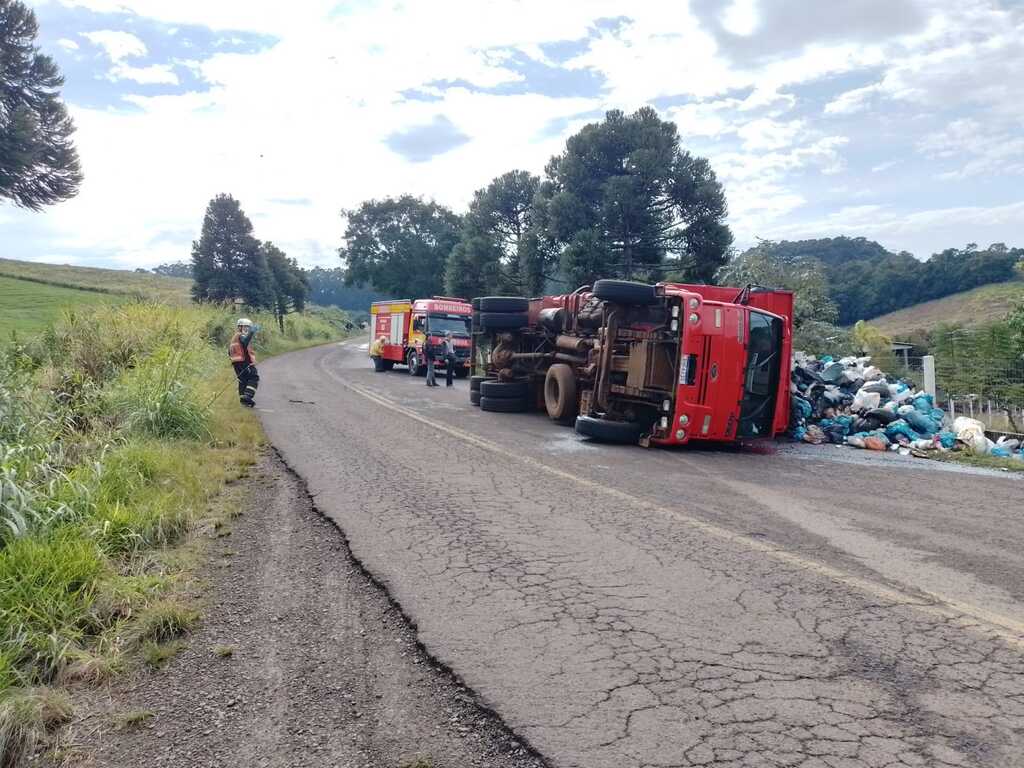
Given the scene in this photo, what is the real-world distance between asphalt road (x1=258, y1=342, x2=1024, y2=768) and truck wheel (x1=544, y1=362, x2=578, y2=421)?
362 centimetres

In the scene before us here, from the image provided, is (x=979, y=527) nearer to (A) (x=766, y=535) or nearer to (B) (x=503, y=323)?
(A) (x=766, y=535)

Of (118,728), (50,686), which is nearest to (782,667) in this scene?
(118,728)

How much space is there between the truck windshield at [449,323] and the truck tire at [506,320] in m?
10.4

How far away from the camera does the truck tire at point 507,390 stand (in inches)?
567

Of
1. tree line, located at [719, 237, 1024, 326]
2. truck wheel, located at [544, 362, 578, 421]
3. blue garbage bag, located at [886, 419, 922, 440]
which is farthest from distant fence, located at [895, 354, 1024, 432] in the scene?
tree line, located at [719, 237, 1024, 326]

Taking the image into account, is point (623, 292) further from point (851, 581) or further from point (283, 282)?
point (283, 282)

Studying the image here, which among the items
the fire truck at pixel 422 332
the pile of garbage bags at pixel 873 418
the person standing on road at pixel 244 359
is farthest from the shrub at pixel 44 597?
the fire truck at pixel 422 332

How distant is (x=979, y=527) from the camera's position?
19.8 ft

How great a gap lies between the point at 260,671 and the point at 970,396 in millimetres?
14835

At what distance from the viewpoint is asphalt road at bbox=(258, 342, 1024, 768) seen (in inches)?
115

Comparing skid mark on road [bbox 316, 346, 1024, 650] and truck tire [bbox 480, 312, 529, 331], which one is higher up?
truck tire [bbox 480, 312, 529, 331]

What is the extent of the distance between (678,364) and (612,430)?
4.24ft

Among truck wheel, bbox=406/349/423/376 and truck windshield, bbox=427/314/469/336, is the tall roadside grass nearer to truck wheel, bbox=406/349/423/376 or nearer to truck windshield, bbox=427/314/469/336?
truck windshield, bbox=427/314/469/336

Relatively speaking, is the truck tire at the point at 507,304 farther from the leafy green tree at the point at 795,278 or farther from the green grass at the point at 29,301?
the leafy green tree at the point at 795,278
